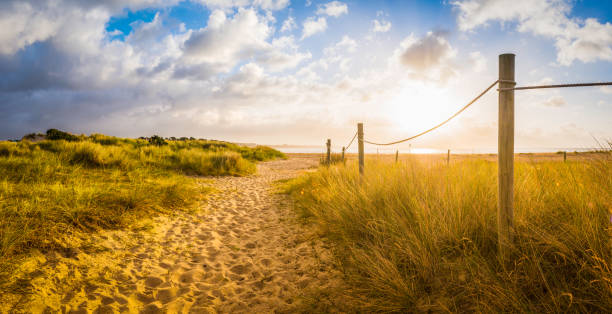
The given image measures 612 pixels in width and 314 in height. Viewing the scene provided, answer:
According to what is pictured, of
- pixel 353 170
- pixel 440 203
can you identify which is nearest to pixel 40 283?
pixel 440 203

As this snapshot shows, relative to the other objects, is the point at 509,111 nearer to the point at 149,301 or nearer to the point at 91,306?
the point at 149,301

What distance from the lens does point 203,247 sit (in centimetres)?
401

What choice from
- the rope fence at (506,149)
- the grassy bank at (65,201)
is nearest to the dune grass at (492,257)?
the rope fence at (506,149)

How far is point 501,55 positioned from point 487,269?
5.89 feet

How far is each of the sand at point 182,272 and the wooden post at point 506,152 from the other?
62.2 inches

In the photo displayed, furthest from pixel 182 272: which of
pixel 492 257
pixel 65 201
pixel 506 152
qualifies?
pixel 506 152

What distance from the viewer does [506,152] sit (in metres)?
2.18

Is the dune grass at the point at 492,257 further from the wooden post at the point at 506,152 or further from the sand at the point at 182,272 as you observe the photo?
the sand at the point at 182,272

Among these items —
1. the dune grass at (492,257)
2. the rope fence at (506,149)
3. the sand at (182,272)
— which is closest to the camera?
the dune grass at (492,257)

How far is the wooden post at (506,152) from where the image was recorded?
2150 mm

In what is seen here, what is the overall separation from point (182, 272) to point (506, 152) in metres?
3.65

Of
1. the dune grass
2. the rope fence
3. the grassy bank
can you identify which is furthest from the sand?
the rope fence

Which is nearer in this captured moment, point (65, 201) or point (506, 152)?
point (506, 152)

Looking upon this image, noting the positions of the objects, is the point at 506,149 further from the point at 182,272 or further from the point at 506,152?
the point at 182,272
